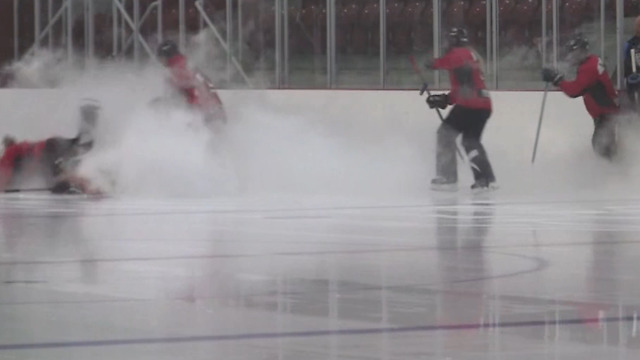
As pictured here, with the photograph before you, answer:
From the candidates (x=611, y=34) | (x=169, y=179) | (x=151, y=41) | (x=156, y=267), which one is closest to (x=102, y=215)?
(x=169, y=179)

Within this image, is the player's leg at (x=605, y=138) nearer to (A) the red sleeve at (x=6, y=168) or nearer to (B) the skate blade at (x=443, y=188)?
(B) the skate blade at (x=443, y=188)

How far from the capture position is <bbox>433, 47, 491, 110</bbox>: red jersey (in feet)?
71.2

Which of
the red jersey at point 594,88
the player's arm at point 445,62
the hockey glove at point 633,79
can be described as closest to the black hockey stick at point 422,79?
the player's arm at point 445,62

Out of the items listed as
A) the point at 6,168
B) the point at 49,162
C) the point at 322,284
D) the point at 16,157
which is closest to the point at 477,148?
the point at 49,162

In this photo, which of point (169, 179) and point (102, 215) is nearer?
point (102, 215)

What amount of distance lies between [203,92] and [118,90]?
4311 millimetres

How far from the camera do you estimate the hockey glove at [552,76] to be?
21.8m

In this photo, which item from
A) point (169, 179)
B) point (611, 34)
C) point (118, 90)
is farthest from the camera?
point (118, 90)

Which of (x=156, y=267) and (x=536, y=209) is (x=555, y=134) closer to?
(x=536, y=209)

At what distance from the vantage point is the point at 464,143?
21.6 meters

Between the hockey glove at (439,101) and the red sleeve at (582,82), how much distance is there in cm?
140

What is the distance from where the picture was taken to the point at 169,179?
2120 centimetres

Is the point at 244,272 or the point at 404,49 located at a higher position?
the point at 404,49

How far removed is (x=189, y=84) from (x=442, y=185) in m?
3.17
